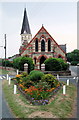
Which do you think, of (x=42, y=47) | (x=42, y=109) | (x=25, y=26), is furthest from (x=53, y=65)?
(x=25, y=26)

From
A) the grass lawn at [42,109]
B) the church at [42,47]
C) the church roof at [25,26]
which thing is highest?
the church roof at [25,26]

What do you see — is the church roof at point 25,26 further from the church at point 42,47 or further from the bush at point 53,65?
the bush at point 53,65

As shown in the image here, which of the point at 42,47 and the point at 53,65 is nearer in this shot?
the point at 53,65

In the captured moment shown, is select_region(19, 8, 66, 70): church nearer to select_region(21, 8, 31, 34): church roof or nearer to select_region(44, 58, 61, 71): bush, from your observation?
select_region(44, 58, 61, 71): bush

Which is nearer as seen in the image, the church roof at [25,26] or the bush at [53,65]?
the bush at [53,65]

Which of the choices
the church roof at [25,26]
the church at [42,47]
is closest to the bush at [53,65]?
the church at [42,47]

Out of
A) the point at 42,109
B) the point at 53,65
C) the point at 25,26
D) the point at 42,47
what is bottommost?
the point at 42,109

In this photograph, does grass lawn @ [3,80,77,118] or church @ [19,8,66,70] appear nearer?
grass lawn @ [3,80,77,118]

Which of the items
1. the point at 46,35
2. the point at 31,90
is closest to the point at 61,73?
the point at 46,35

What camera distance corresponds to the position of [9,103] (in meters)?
10.2

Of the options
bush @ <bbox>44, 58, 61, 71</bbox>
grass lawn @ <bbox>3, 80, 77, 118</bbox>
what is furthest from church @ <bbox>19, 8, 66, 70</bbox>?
grass lawn @ <bbox>3, 80, 77, 118</bbox>

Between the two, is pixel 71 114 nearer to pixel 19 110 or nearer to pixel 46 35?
pixel 19 110

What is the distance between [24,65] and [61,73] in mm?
7218

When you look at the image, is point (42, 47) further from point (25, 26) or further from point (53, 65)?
point (25, 26)
